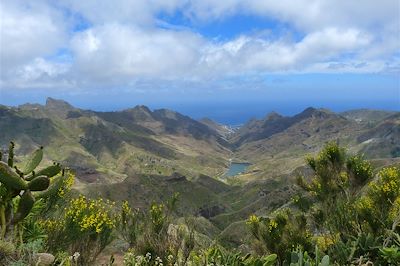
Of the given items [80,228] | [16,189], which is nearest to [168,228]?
[80,228]

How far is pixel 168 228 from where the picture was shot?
48.6ft

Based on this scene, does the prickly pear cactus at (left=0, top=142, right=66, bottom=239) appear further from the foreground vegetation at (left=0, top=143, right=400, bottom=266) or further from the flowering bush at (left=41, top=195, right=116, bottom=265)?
the flowering bush at (left=41, top=195, right=116, bottom=265)

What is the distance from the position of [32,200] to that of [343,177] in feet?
53.9

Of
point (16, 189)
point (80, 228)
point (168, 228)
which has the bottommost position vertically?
point (168, 228)

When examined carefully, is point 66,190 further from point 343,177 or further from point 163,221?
point 343,177

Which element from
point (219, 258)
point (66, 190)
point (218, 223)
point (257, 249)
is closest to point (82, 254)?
point (66, 190)

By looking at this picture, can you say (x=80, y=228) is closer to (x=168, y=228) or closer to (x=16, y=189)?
(x=16, y=189)

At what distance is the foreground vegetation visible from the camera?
338 inches

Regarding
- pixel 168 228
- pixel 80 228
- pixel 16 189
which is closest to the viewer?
pixel 16 189

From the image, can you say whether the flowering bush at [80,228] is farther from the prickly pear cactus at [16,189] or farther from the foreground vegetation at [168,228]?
the prickly pear cactus at [16,189]

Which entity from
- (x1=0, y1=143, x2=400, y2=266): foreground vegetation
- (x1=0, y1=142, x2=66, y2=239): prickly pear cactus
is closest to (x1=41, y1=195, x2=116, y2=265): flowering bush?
(x1=0, y1=143, x2=400, y2=266): foreground vegetation

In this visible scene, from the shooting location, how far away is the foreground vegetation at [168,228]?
338 inches

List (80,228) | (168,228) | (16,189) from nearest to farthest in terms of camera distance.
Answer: (16,189) → (80,228) → (168,228)

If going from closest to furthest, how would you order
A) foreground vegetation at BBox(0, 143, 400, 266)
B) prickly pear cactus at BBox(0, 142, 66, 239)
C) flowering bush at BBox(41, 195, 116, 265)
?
prickly pear cactus at BBox(0, 142, 66, 239) → foreground vegetation at BBox(0, 143, 400, 266) → flowering bush at BBox(41, 195, 116, 265)
